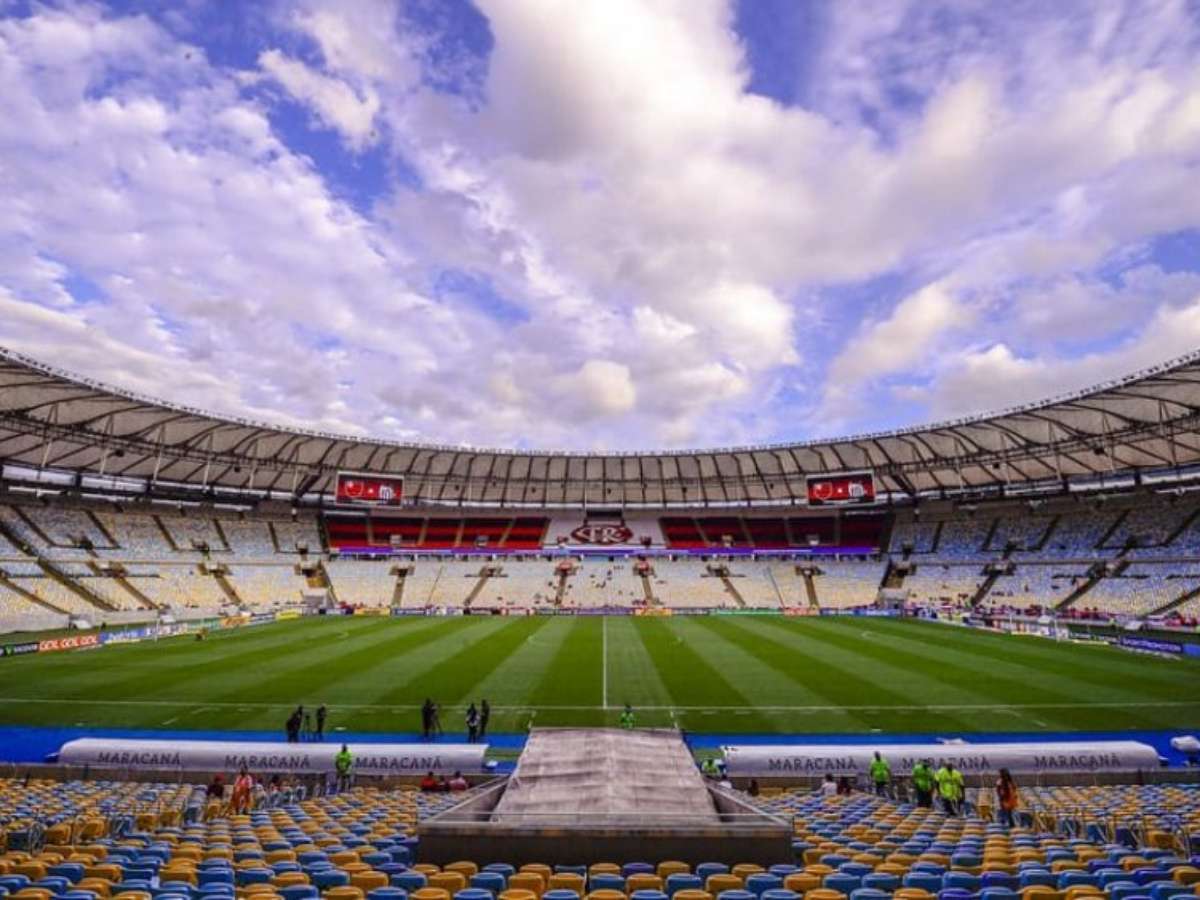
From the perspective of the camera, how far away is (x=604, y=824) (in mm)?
8117

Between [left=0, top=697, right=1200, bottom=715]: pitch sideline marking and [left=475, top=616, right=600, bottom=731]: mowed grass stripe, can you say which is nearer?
[left=475, top=616, right=600, bottom=731]: mowed grass stripe

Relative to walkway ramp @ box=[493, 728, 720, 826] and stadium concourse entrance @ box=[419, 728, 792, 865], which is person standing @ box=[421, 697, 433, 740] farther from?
stadium concourse entrance @ box=[419, 728, 792, 865]

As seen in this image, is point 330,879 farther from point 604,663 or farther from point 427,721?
point 604,663

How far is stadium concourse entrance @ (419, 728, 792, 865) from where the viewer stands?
802 centimetres

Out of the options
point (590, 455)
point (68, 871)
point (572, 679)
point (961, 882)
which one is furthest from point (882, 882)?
point (590, 455)

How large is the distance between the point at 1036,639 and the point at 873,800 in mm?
36315

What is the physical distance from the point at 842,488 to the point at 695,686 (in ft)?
122

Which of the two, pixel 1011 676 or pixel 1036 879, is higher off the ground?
pixel 1011 676

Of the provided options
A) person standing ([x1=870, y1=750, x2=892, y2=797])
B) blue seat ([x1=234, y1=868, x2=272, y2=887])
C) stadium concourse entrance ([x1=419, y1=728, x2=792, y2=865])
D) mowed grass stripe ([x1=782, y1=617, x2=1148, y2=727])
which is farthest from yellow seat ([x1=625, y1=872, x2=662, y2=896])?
mowed grass stripe ([x1=782, y1=617, x2=1148, y2=727])

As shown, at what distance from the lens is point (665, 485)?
82188 millimetres

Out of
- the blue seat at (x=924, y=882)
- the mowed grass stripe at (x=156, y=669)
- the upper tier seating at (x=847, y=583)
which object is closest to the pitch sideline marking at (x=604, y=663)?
the mowed grass stripe at (x=156, y=669)

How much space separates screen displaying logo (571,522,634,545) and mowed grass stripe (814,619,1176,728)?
40640 mm

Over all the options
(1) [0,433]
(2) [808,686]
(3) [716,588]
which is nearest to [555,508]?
(3) [716,588]

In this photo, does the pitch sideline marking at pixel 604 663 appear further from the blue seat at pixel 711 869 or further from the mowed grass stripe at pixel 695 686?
the blue seat at pixel 711 869
